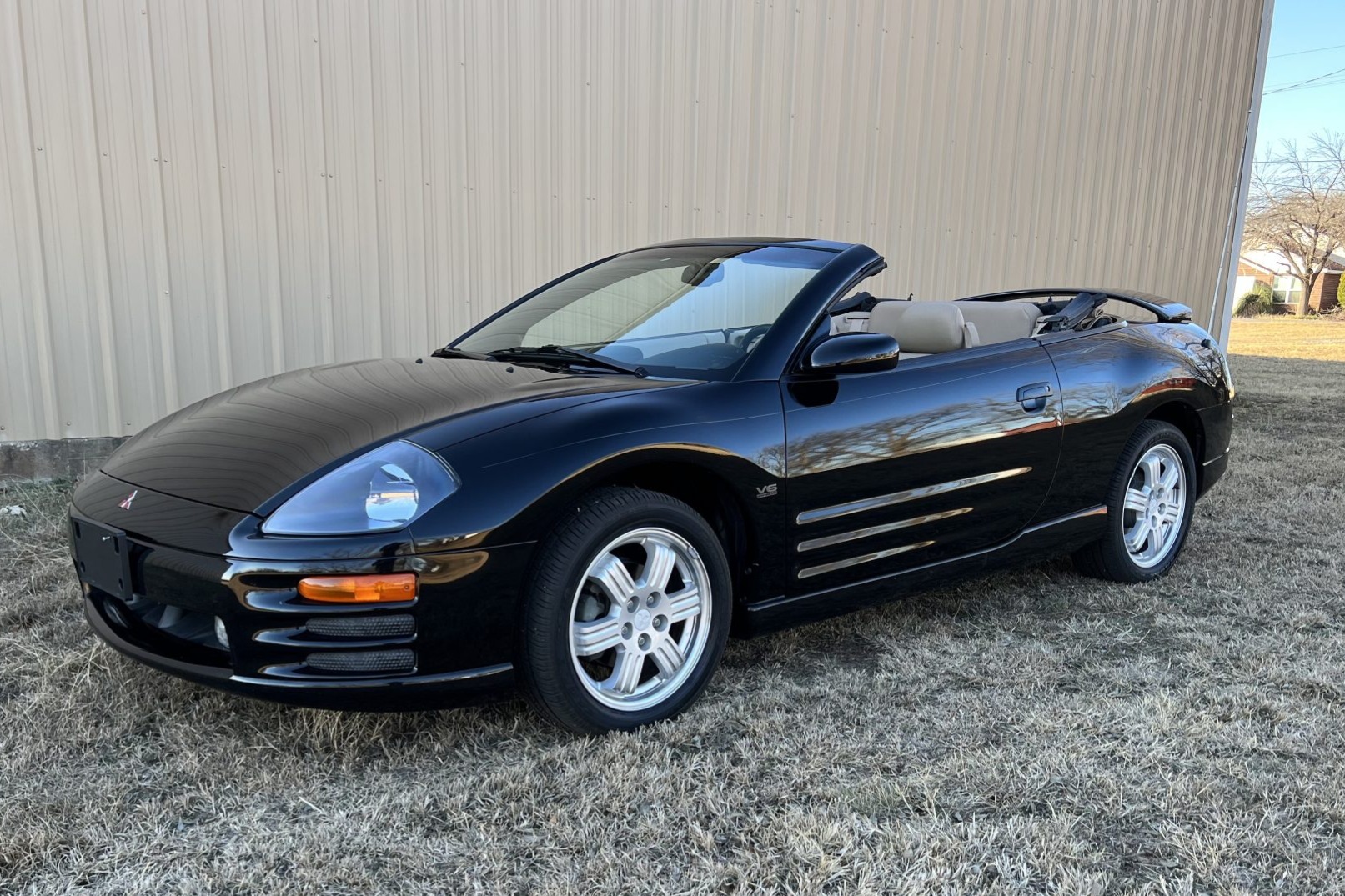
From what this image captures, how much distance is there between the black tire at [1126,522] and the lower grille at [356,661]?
2832 millimetres

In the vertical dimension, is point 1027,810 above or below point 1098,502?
below

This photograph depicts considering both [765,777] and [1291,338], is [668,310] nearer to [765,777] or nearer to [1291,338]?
[765,777]

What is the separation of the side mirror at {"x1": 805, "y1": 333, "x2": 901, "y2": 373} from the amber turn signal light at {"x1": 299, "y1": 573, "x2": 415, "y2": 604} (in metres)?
1.30

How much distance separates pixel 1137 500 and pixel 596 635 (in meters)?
2.57

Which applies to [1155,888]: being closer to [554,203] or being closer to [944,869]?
[944,869]

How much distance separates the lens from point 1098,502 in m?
3.90

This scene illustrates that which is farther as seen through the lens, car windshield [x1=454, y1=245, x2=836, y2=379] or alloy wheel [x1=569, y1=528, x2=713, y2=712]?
car windshield [x1=454, y1=245, x2=836, y2=379]

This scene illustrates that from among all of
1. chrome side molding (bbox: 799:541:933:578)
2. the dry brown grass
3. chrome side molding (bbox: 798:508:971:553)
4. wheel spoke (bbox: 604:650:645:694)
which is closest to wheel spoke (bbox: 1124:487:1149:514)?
chrome side molding (bbox: 798:508:971:553)

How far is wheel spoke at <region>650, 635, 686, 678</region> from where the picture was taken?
108 inches

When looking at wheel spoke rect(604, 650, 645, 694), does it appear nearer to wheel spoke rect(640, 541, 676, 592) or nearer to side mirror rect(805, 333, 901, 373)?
wheel spoke rect(640, 541, 676, 592)

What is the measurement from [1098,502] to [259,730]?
9.93ft

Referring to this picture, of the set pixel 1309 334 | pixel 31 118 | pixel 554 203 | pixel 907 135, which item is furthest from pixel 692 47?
pixel 1309 334

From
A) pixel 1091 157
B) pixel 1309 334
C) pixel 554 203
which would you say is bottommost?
pixel 1309 334

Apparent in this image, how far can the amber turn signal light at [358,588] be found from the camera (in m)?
2.28
